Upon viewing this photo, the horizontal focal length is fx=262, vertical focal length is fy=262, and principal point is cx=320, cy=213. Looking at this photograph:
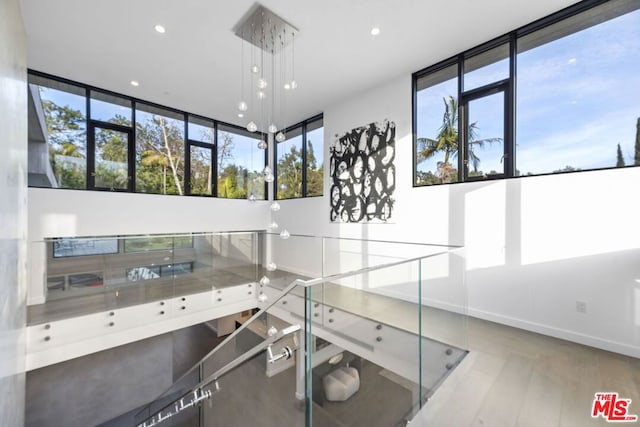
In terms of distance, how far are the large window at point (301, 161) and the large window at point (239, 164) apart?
549 millimetres

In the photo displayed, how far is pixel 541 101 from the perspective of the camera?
320 centimetres

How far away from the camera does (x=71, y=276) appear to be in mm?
4098

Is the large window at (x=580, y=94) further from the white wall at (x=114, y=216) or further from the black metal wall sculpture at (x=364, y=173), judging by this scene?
the white wall at (x=114, y=216)

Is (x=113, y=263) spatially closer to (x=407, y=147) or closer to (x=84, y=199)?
(x=84, y=199)

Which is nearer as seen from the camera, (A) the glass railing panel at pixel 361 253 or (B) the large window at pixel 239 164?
(A) the glass railing panel at pixel 361 253

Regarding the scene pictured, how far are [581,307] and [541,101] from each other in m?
2.42

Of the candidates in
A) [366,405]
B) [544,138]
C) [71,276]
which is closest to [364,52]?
[544,138]

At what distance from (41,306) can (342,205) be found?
503 cm

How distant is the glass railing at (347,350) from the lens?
1.49 metres

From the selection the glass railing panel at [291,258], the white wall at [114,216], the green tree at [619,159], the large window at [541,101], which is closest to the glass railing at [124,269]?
the white wall at [114,216]

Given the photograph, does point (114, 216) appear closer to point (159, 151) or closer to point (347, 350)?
point (159, 151)

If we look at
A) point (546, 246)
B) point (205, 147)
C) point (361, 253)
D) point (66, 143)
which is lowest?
point (361, 253)

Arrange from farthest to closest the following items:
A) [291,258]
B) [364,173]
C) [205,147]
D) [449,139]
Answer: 1. [205,147]
2. [291,258]
3. [364,173]
4. [449,139]

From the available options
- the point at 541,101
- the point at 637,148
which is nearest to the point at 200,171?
the point at 541,101
